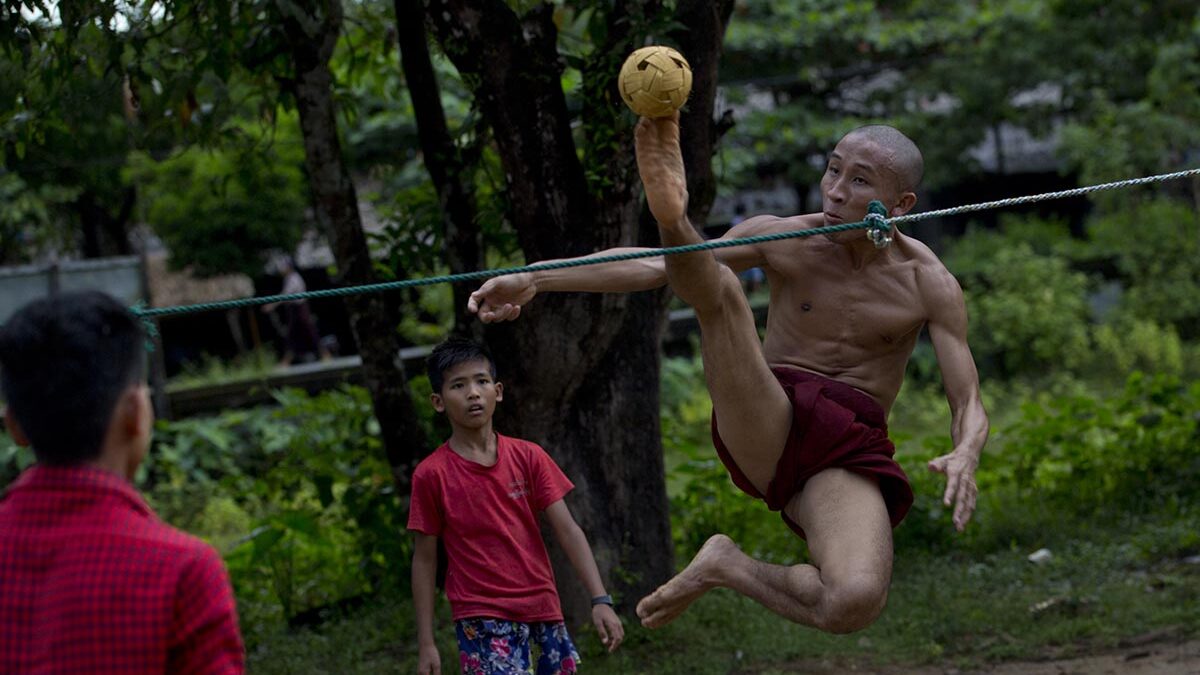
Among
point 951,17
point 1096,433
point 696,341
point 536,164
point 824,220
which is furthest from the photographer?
point 951,17

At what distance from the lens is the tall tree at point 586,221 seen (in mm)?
5789

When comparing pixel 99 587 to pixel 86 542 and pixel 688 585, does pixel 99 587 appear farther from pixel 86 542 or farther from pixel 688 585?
pixel 688 585

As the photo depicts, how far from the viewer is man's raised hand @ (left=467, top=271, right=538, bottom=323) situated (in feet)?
12.7

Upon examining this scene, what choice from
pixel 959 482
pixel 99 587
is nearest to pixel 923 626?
pixel 959 482

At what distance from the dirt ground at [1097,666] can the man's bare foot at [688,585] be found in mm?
2179

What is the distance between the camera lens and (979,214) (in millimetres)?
19016

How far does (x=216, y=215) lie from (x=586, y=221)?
349 inches

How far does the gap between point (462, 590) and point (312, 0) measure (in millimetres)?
2850

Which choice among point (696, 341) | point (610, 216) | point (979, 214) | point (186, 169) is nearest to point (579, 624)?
point (610, 216)

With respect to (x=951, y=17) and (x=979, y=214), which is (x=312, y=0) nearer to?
(x=951, y=17)

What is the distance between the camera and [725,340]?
4.03 metres

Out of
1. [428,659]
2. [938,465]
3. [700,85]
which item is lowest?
[428,659]

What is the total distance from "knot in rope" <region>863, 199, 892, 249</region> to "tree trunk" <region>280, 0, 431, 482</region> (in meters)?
2.98

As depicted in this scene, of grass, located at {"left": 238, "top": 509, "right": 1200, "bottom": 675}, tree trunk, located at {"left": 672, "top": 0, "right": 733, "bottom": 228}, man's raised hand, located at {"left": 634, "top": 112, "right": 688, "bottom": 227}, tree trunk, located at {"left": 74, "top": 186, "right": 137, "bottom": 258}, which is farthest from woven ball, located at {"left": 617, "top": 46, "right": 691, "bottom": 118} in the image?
tree trunk, located at {"left": 74, "top": 186, "right": 137, "bottom": 258}
